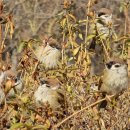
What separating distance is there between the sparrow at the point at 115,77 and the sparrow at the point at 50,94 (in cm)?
24

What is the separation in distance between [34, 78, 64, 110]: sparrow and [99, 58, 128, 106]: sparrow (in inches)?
9.3

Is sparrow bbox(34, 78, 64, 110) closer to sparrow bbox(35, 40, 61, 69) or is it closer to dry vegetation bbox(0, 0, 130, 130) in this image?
dry vegetation bbox(0, 0, 130, 130)

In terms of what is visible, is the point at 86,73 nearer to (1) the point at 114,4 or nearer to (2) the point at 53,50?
(2) the point at 53,50

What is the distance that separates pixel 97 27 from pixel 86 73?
1.32 feet

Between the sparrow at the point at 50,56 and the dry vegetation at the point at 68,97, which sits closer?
the dry vegetation at the point at 68,97

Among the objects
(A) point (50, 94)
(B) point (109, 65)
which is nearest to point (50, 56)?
(A) point (50, 94)

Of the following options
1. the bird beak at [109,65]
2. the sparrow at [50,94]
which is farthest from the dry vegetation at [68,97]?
the bird beak at [109,65]

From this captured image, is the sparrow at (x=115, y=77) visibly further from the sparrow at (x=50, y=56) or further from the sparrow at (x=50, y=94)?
the sparrow at (x=50, y=56)

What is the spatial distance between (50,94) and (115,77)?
1.37 ft

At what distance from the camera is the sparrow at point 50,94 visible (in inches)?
107

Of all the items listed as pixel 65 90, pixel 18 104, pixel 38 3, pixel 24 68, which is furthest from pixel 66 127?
pixel 38 3

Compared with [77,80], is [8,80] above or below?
above

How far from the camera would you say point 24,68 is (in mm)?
3010

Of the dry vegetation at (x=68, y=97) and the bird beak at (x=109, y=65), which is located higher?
the bird beak at (x=109, y=65)
